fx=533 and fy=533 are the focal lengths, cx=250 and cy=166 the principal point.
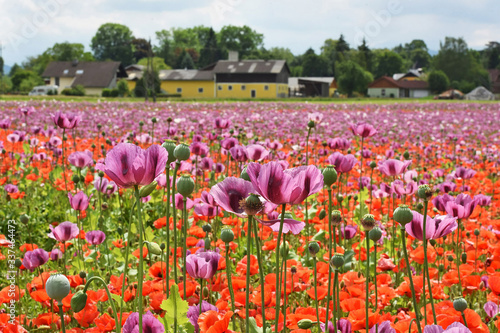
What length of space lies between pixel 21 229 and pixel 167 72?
218ft

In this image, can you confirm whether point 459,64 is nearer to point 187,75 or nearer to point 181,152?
point 187,75

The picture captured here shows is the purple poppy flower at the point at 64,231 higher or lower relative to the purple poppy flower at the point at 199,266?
lower

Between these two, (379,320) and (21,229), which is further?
(21,229)

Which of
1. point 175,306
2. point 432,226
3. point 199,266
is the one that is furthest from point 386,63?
point 175,306

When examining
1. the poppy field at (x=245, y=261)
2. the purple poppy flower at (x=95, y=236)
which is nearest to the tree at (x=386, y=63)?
the poppy field at (x=245, y=261)

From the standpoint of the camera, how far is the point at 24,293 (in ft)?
8.71

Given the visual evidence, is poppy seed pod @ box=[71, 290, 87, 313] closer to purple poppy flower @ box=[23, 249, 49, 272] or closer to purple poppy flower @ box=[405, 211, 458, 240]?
purple poppy flower @ box=[405, 211, 458, 240]

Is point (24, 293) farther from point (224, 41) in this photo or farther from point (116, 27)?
point (116, 27)

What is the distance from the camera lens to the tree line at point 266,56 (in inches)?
2707

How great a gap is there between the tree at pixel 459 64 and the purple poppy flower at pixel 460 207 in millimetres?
80067

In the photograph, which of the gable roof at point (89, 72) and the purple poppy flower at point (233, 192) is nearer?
the purple poppy flower at point (233, 192)

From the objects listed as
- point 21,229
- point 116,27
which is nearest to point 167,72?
point 116,27

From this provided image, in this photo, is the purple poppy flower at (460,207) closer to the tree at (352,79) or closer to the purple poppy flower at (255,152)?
the purple poppy flower at (255,152)

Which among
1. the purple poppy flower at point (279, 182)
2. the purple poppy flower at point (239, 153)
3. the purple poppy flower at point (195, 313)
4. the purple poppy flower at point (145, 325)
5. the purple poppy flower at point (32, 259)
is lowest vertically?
the purple poppy flower at point (32, 259)
